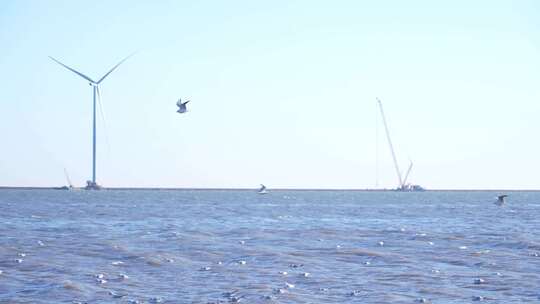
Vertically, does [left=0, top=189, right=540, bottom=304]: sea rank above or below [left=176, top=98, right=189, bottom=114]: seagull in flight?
below

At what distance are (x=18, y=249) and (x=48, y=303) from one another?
1853 centimetres

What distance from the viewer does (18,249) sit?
157 ft

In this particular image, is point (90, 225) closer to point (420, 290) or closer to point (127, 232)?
point (127, 232)

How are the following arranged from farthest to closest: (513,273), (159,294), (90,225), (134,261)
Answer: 1. (90,225)
2. (134,261)
3. (513,273)
4. (159,294)

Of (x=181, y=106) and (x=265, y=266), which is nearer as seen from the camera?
(x=265, y=266)

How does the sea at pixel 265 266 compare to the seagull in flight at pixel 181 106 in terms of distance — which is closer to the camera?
the sea at pixel 265 266

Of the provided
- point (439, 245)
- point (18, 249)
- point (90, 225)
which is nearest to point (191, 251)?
point (18, 249)

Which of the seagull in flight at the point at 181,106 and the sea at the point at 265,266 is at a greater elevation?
the seagull in flight at the point at 181,106

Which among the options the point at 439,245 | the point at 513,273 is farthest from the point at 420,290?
the point at 439,245

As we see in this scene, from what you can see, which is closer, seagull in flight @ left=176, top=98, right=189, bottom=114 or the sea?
the sea

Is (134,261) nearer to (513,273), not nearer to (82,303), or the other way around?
(82,303)

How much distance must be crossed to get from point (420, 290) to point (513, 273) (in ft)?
23.9

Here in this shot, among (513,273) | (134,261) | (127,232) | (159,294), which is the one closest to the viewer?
(159,294)

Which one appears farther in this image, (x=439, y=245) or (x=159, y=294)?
(x=439, y=245)
